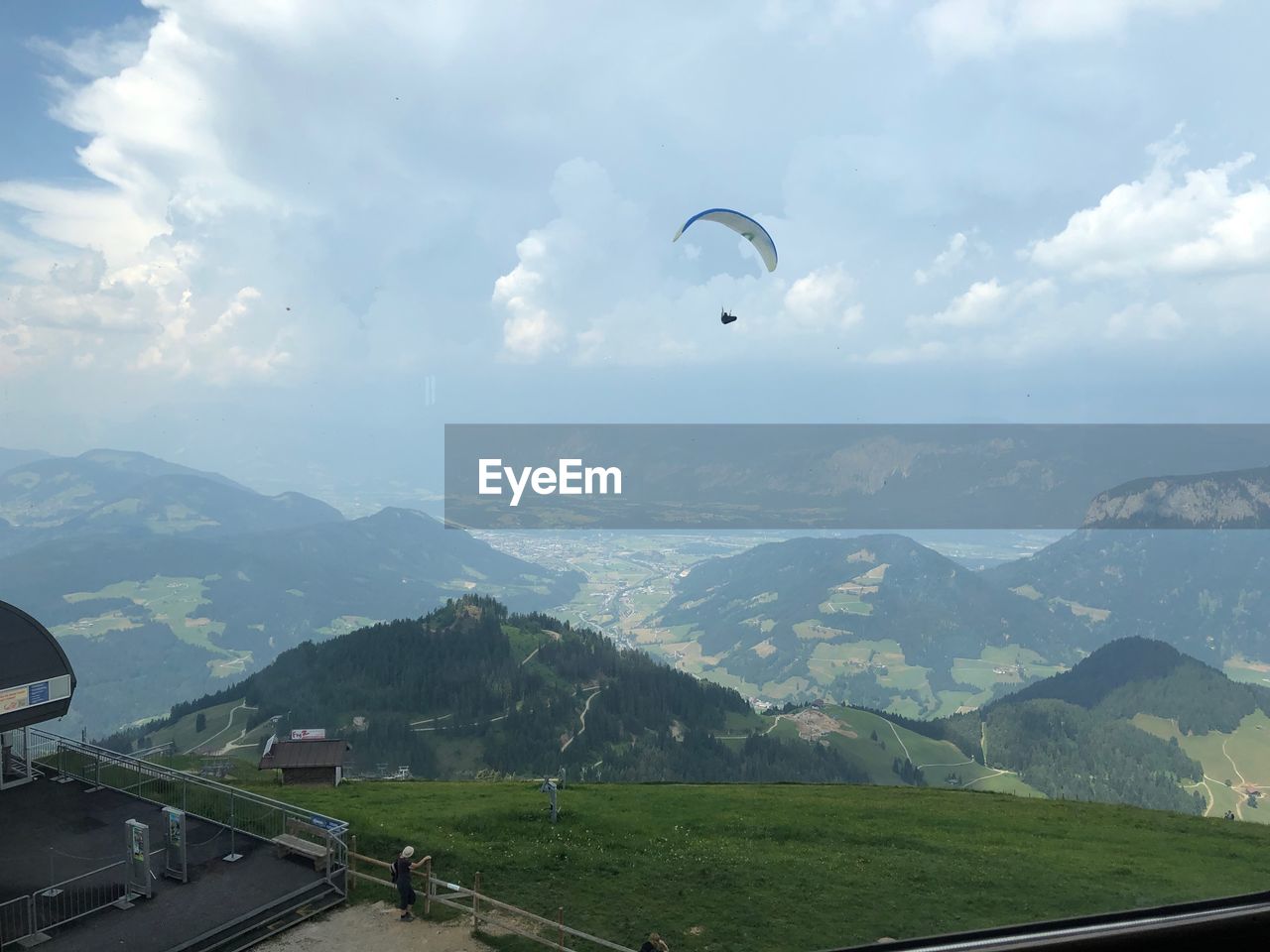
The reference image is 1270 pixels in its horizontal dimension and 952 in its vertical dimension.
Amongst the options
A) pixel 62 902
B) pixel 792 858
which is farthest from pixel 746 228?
pixel 62 902

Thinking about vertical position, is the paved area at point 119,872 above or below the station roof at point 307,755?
above

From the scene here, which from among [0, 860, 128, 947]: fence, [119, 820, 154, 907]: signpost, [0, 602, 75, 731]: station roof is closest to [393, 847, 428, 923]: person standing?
[119, 820, 154, 907]: signpost

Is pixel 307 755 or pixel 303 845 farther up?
pixel 303 845

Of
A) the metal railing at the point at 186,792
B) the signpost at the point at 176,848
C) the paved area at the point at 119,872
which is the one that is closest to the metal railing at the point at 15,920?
the paved area at the point at 119,872

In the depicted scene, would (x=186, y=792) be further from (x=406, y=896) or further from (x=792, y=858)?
(x=792, y=858)

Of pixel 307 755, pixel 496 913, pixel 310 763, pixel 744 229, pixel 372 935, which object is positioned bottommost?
pixel 310 763

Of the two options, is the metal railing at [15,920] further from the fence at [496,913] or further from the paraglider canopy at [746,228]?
the paraglider canopy at [746,228]
